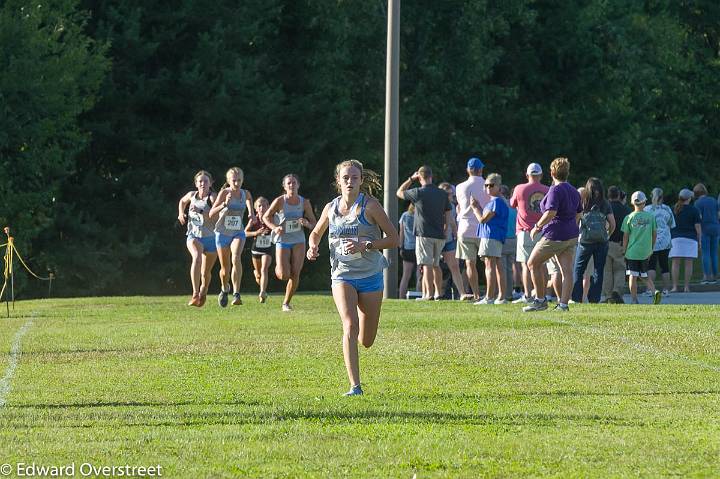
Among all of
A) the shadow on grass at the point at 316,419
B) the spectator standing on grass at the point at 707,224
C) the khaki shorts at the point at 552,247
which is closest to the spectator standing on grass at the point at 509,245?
the khaki shorts at the point at 552,247

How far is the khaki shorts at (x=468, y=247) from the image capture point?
22922mm

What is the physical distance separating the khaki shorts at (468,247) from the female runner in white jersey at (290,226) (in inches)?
107

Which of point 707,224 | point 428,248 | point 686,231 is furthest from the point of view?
point 707,224

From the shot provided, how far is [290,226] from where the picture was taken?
69.9 ft

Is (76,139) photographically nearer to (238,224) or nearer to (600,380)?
(238,224)

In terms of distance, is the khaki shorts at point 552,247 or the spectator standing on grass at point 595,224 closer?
the khaki shorts at point 552,247

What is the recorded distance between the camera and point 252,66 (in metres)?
41.9

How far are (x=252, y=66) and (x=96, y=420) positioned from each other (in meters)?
32.2

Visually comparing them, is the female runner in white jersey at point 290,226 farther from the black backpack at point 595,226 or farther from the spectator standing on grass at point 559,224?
the black backpack at point 595,226

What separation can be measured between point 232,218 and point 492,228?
12.1 ft

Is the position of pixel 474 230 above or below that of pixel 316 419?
above

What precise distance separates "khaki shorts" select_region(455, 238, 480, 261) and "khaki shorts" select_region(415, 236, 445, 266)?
0.38 m

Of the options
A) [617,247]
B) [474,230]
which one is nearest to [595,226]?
[474,230]

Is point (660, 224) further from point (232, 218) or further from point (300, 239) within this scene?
point (232, 218)
